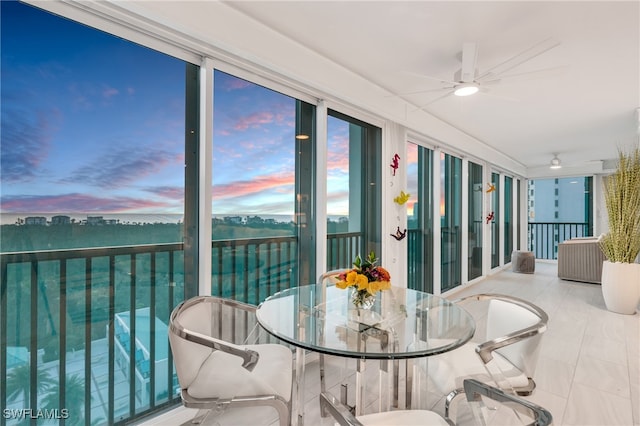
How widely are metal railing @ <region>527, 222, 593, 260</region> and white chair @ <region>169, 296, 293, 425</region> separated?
9.16m

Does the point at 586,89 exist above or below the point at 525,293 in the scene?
above

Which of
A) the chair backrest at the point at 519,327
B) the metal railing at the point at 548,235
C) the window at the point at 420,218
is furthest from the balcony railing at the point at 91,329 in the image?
the metal railing at the point at 548,235

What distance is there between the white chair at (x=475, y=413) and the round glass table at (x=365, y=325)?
0.62ft

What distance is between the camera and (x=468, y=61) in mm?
2340

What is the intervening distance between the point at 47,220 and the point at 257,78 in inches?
63.2

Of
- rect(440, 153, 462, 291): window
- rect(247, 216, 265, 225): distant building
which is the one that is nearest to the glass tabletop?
rect(247, 216, 265, 225): distant building

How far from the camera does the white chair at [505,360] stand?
161 centimetres

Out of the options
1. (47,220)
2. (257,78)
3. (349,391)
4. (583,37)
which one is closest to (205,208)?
(47,220)

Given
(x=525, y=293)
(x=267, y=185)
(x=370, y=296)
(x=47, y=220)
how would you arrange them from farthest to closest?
(x=525, y=293) < (x=267, y=185) < (x=370, y=296) < (x=47, y=220)

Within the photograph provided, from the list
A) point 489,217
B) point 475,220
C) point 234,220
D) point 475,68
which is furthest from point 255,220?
point 489,217

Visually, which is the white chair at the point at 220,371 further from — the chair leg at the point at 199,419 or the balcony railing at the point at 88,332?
the balcony railing at the point at 88,332

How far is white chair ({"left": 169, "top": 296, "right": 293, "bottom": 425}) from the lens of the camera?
151 cm

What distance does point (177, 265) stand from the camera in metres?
2.10

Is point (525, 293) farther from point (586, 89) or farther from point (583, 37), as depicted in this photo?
point (583, 37)
